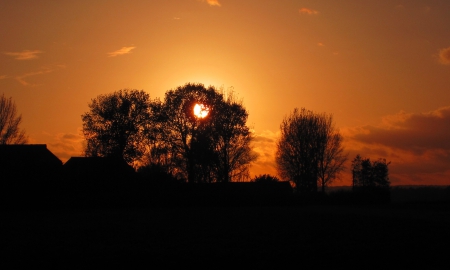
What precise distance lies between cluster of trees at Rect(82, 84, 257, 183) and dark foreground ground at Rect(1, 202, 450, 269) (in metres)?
33.9

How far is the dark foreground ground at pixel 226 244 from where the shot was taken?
18.1 m

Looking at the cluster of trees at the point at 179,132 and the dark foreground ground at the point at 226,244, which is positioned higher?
the cluster of trees at the point at 179,132

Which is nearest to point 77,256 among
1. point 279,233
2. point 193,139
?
point 279,233

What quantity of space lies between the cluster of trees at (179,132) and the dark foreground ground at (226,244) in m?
33.9

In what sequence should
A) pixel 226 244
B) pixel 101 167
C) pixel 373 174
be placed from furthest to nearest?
pixel 373 174, pixel 101 167, pixel 226 244

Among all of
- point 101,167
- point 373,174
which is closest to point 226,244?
point 101,167

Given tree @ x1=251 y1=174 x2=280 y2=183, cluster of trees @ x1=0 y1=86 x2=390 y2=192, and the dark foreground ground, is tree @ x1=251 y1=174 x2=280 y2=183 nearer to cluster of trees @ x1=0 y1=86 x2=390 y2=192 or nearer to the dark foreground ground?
cluster of trees @ x1=0 y1=86 x2=390 y2=192

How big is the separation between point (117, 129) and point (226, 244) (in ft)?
160

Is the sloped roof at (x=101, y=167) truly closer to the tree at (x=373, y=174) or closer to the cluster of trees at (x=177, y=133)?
the cluster of trees at (x=177, y=133)

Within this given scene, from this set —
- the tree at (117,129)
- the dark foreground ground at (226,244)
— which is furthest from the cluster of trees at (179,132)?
the dark foreground ground at (226,244)

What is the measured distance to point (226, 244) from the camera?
72.7 feet

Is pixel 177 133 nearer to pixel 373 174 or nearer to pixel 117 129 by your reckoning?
pixel 117 129

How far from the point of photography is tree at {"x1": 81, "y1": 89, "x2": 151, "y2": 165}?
6800 cm

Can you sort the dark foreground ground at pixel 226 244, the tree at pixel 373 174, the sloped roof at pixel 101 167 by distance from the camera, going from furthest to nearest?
the tree at pixel 373 174 < the sloped roof at pixel 101 167 < the dark foreground ground at pixel 226 244
